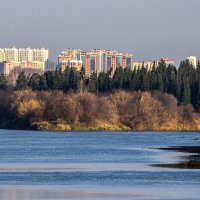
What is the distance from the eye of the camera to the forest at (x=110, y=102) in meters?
120

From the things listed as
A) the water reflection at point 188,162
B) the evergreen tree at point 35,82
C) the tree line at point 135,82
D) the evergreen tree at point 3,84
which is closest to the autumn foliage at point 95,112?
the tree line at point 135,82

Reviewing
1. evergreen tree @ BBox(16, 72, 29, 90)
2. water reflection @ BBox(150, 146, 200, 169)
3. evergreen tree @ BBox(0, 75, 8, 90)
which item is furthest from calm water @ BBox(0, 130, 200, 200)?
evergreen tree @ BBox(0, 75, 8, 90)

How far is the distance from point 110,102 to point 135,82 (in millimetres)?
7640

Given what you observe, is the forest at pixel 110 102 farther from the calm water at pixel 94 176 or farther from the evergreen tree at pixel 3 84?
the calm water at pixel 94 176

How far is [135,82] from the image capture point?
13125 centimetres

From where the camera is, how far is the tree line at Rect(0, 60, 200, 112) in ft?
424

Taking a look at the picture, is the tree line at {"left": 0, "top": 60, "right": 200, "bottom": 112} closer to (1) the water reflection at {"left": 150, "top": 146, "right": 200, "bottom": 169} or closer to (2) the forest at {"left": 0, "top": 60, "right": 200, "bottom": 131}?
(2) the forest at {"left": 0, "top": 60, "right": 200, "bottom": 131}

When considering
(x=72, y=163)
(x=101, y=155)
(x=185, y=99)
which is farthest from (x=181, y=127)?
(x=72, y=163)

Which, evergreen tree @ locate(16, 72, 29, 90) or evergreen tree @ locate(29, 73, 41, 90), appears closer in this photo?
evergreen tree @ locate(16, 72, 29, 90)

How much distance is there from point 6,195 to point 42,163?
56.4 ft

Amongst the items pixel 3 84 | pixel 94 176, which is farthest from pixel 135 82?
pixel 94 176

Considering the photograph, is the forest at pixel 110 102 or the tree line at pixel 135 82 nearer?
the forest at pixel 110 102

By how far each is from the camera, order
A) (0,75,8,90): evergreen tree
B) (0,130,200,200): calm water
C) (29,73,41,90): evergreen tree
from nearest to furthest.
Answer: (0,130,200,200): calm water < (29,73,41,90): evergreen tree < (0,75,8,90): evergreen tree

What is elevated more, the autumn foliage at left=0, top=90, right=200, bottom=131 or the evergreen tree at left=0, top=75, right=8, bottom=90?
the evergreen tree at left=0, top=75, right=8, bottom=90
